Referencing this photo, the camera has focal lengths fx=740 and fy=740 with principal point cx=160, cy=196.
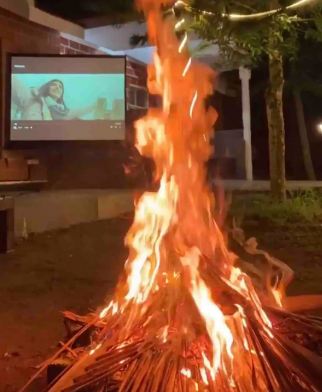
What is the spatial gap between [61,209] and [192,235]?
6637 mm

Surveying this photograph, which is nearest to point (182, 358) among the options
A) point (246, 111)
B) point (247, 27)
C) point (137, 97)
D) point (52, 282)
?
point (52, 282)

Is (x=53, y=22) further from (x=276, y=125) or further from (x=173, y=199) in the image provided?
(x=173, y=199)

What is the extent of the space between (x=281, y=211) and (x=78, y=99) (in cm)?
444

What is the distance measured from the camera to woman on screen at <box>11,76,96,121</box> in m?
12.6

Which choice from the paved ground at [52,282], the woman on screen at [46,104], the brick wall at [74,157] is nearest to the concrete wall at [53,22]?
the brick wall at [74,157]

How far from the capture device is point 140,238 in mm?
3932

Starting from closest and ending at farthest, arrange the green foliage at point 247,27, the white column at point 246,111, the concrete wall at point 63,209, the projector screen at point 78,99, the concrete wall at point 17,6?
the green foliage at point 247,27 → the concrete wall at point 63,209 → the concrete wall at point 17,6 → the projector screen at point 78,99 → the white column at point 246,111

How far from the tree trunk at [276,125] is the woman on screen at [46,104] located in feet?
10.9

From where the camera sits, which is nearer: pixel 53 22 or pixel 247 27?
pixel 247 27

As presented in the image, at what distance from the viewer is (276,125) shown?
37.1 ft

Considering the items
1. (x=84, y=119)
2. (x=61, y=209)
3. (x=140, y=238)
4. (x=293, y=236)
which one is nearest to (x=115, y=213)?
(x=61, y=209)

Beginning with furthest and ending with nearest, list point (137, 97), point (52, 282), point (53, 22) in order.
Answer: point (137, 97), point (53, 22), point (52, 282)

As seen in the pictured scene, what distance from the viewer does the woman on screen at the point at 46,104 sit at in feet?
41.5

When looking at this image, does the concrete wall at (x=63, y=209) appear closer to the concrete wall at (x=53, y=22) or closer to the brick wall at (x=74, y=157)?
the brick wall at (x=74, y=157)
